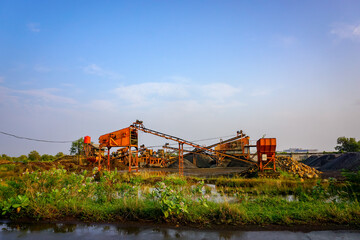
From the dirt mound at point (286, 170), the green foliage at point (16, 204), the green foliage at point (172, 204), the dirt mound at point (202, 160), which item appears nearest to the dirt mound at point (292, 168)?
the dirt mound at point (286, 170)

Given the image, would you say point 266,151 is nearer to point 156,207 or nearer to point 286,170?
point 286,170

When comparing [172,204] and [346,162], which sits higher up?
[346,162]

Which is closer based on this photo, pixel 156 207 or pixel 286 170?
pixel 156 207

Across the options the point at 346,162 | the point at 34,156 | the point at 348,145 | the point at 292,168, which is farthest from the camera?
the point at 348,145

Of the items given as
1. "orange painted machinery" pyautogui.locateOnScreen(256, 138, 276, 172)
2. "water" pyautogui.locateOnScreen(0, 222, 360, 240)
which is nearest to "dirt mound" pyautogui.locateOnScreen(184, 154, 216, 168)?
"orange painted machinery" pyautogui.locateOnScreen(256, 138, 276, 172)

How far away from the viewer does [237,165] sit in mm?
36594

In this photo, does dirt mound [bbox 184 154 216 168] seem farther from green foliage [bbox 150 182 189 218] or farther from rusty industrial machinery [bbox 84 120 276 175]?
green foliage [bbox 150 182 189 218]

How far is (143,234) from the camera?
5.98 meters

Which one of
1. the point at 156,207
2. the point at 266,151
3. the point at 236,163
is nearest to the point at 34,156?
the point at 236,163

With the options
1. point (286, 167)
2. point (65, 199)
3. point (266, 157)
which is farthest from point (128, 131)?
point (65, 199)

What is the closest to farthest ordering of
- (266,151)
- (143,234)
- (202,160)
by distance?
(143,234) → (266,151) → (202,160)

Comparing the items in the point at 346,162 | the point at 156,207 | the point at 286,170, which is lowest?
the point at 286,170

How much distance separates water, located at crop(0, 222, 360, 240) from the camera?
18.9 ft

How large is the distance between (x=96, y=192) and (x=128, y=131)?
51.3 ft
